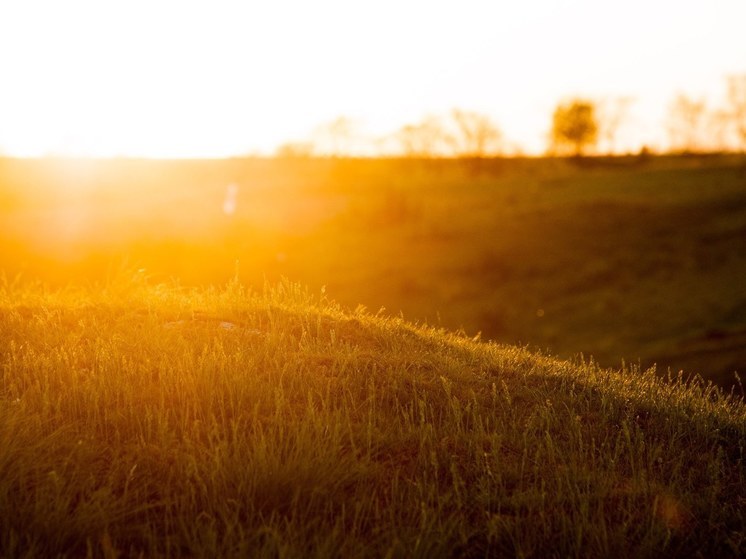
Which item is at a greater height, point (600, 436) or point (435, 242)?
point (600, 436)

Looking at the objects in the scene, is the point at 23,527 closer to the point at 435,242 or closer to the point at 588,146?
the point at 435,242

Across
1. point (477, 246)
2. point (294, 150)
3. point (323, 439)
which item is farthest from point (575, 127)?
point (323, 439)

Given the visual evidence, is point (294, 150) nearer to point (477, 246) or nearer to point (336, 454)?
point (477, 246)

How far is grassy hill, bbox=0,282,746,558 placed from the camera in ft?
13.0

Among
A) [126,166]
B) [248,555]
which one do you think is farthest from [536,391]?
[126,166]

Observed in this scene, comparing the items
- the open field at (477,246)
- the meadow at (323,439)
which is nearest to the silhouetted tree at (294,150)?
the open field at (477,246)

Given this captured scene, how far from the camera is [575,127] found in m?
125

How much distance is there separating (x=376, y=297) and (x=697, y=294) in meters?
21.5

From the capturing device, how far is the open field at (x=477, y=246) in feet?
150

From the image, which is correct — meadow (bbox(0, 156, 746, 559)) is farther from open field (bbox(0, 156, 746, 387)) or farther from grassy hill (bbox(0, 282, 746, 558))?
open field (bbox(0, 156, 746, 387))

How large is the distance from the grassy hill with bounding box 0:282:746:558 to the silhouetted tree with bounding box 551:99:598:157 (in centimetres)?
12484

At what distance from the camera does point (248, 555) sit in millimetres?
3680

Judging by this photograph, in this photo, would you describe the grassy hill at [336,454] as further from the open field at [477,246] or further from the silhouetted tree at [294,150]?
the silhouetted tree at [294,150]

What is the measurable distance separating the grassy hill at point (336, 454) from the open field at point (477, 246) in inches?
1129
